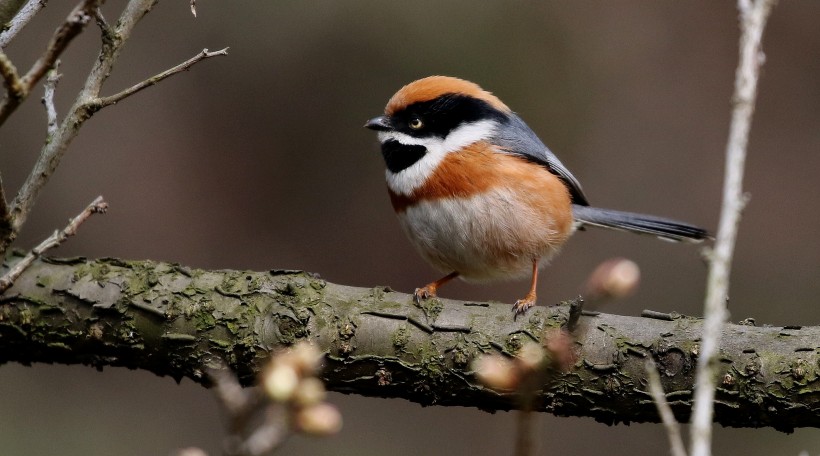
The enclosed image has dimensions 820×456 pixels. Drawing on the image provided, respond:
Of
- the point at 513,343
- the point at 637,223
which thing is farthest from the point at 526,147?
the point at 513,343

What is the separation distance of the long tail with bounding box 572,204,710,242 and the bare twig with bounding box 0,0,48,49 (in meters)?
3.29

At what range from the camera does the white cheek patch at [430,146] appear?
4609mm

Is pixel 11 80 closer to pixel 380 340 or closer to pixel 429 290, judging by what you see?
pixel 380 340

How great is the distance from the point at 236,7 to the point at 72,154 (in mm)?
1938

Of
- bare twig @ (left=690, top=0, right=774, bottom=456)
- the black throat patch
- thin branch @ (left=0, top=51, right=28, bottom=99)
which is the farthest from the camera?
the black throat patch

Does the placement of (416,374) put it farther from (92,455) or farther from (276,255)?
(276,255)

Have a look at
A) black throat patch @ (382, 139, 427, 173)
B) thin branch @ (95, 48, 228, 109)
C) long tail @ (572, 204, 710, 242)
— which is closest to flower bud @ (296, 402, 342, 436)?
thin branch @ (95, 48, 228, 109)

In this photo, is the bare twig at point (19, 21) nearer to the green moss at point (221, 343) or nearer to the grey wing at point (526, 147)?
the green moss at point (221, 343)

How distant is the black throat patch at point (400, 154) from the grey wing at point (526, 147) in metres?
0.45

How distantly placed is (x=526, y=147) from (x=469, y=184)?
54 cm

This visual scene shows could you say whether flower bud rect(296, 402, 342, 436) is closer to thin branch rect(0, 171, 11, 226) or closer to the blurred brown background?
thin branch rect(0, 171, 11, 226)

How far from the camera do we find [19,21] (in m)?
2.97

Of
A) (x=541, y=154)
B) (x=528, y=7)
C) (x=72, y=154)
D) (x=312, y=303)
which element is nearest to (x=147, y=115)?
(x=72, y=154)

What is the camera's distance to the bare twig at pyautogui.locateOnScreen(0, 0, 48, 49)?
295 cm
